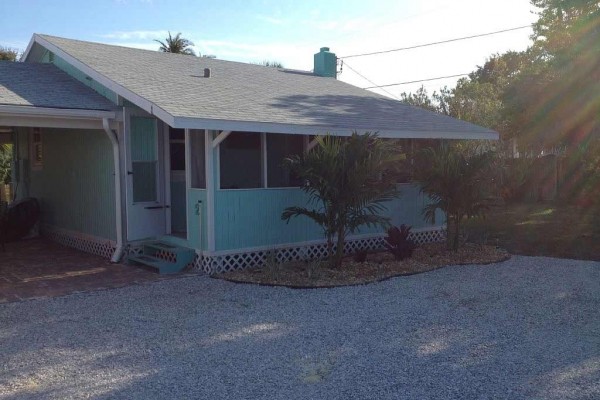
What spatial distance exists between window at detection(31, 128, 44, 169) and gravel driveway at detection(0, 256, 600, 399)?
6415 millimetres

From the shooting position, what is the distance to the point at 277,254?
10.3 metres

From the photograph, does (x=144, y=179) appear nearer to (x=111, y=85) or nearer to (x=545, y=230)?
(x=111, y=85)

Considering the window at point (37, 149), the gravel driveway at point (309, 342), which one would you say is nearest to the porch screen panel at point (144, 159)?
the gravel driveway at point (309, 342)

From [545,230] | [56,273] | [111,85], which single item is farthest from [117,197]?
[545,230]

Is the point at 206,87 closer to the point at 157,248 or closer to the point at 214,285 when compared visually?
the point at 157,248

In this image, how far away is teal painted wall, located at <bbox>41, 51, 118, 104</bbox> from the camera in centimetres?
1066

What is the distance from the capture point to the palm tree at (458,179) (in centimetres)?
1099

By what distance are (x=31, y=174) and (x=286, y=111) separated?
725cm

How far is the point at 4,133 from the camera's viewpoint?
14.9 metres

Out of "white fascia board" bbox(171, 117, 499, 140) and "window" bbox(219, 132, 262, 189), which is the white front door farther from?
"white fascia board" bbox(171, 117, 499, 140)

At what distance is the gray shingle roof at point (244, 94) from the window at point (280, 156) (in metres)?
0.56

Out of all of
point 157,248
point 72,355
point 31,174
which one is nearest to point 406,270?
point 157,248

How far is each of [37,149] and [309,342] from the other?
33.2 ft

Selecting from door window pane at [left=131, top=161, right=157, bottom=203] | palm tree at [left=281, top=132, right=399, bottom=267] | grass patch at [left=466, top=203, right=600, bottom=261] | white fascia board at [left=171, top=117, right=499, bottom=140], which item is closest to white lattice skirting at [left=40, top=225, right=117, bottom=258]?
door window pane at [left=131, top=161, right=157, bottom=203]
